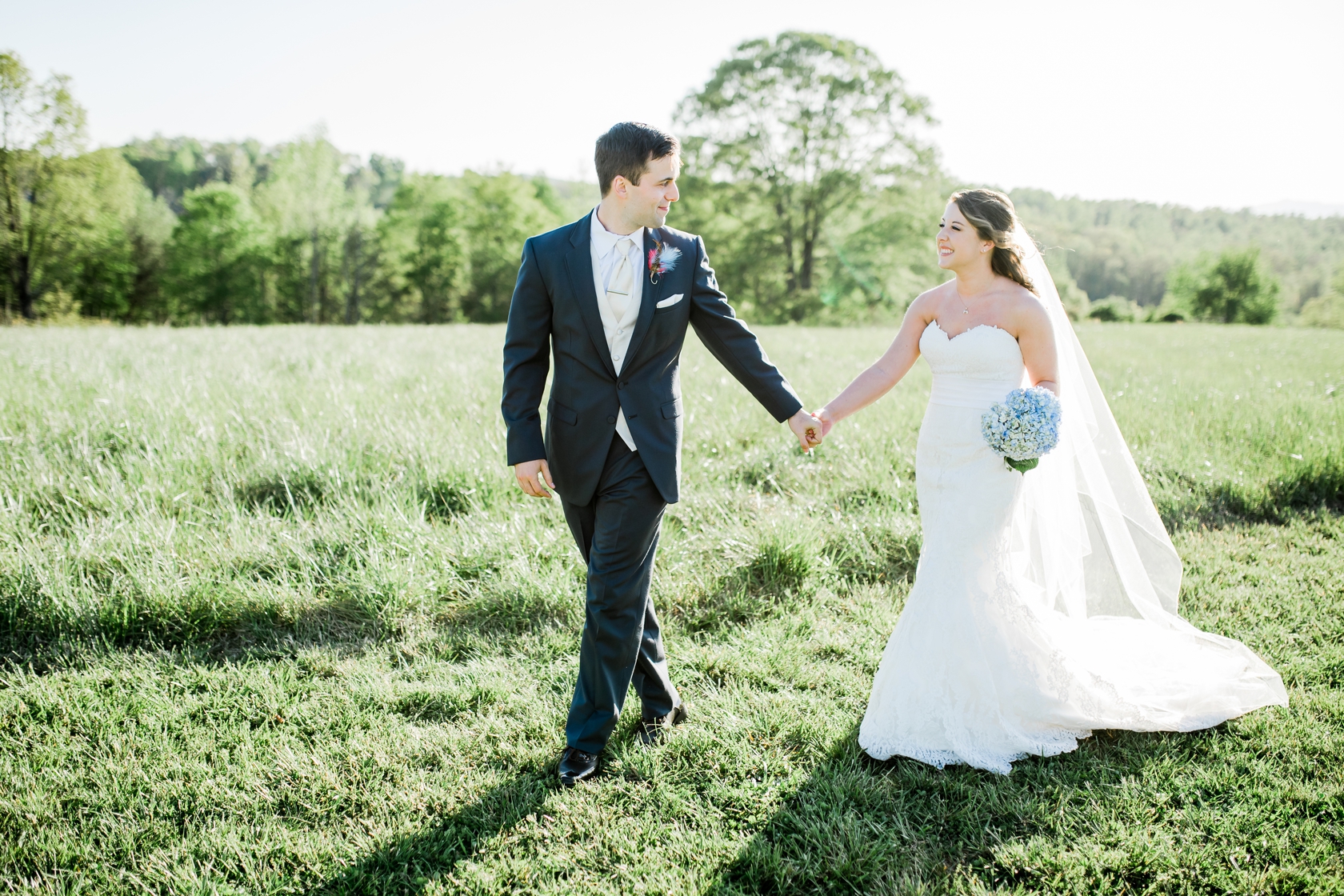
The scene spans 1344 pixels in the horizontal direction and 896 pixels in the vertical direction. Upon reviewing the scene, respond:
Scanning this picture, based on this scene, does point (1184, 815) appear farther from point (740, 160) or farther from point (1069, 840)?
point (740, 160)

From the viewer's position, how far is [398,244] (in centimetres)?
4609

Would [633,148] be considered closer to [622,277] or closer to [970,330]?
[622,277]

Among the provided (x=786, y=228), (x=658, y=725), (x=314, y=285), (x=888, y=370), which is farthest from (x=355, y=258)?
(x=658, y=725)

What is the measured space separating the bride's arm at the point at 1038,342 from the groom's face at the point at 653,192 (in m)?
1.81

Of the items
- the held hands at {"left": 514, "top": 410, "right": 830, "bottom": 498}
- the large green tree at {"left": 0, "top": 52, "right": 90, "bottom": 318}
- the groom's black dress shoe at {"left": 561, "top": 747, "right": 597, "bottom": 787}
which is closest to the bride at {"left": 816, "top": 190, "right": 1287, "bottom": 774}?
the held hands at {"left": 514, "top": 410, "right": 830, "bottom": 498}

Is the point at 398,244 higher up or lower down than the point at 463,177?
lower down

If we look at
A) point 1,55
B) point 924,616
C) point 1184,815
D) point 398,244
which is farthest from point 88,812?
point 398,244

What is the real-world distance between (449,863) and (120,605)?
3137 mm

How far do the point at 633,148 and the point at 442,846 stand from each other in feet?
9.69

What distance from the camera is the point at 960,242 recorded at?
3.61 metres

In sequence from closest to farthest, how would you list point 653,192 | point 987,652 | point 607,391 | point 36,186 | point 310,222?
point 653,192
point 607,391
point 987,652
point 36,186
point 310,222

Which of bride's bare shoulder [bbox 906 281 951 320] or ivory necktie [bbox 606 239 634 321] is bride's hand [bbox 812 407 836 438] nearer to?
bride's bare shoulder [bbox 906 281 951 320]

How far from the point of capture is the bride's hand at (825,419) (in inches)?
150

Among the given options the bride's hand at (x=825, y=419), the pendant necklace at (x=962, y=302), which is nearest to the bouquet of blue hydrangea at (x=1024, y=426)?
the pendant necklace at (x=962, y=302)
